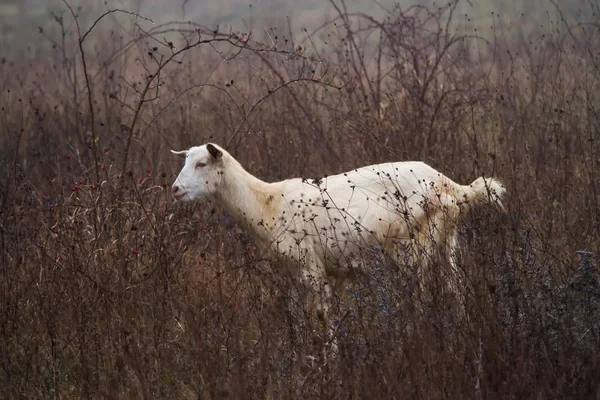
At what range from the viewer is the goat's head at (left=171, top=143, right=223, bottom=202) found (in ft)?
19.3

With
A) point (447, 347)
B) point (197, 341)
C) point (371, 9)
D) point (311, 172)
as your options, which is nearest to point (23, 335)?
point (197, 341)

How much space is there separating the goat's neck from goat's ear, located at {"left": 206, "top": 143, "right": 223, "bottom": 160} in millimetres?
124

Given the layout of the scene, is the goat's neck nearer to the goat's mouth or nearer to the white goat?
the white goat

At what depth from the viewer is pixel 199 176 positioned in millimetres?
5934

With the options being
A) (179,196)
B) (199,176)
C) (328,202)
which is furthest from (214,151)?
(328,202)

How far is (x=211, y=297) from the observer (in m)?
5.36

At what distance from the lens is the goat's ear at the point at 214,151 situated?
579 centimetres

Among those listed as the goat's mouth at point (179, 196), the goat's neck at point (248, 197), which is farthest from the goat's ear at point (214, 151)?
the goat's mouth at point (179, 196)

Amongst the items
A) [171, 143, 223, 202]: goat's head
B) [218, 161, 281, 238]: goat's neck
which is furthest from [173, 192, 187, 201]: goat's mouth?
[218, 161, 281, 238]: goat's neck

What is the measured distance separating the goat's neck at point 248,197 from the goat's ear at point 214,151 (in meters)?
0.12

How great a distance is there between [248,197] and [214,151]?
0.41 metres

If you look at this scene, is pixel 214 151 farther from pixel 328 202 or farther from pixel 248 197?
pixel 328 202

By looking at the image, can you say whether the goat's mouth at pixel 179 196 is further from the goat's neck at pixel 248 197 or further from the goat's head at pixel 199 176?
the goat's neck at pixel 248 197

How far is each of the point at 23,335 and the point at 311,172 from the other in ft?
11.3
